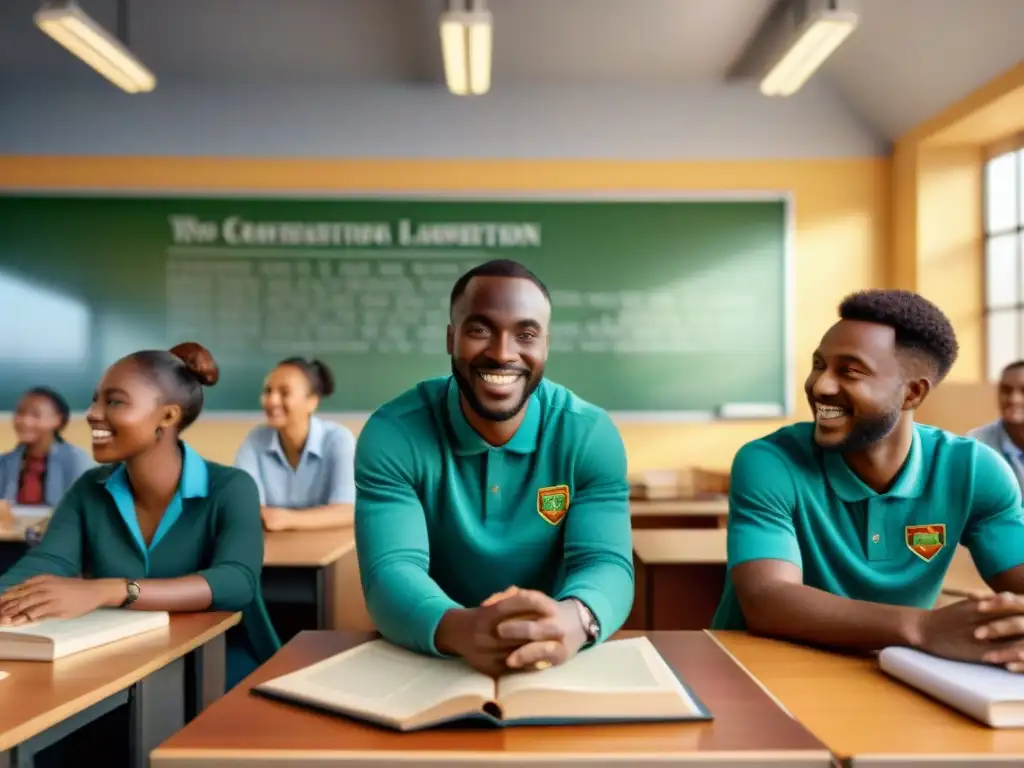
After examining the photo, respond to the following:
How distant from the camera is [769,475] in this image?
1552 mm

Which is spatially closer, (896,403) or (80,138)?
(896,403)

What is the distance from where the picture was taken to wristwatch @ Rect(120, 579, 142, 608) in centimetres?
158

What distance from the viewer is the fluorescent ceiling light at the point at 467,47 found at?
349 centimetres

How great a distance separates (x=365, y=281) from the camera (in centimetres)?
500

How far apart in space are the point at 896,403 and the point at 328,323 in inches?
154

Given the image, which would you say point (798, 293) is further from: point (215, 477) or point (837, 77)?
point (215, 477)

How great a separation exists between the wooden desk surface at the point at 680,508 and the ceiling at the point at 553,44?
2.33 metres

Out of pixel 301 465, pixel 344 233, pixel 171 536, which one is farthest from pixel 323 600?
pixel 344 233

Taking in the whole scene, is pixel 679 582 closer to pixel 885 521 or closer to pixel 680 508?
pixel 885 521

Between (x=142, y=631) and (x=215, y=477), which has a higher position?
(x=215, y=477)

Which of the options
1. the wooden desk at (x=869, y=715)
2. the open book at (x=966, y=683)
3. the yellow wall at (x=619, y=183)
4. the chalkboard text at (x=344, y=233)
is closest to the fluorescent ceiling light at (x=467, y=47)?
the yellow wall at (x=619, y=183)

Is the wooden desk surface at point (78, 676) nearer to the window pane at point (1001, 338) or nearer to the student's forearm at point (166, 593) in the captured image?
the student's forearm at point (166, 593)

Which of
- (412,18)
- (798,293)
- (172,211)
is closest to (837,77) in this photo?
(798,293)

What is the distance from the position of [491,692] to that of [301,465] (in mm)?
2511
